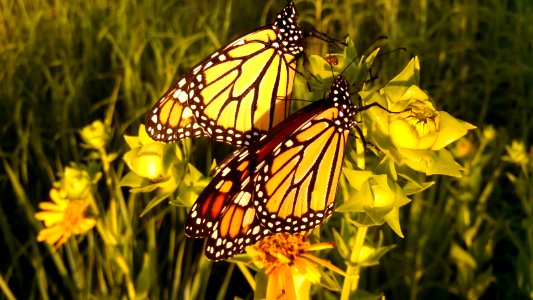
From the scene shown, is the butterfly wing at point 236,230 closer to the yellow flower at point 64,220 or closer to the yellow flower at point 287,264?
the yellow flower at point 287,264

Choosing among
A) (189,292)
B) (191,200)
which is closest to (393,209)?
Result: (191,200)

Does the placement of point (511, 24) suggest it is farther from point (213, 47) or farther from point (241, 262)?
point (241, 262)

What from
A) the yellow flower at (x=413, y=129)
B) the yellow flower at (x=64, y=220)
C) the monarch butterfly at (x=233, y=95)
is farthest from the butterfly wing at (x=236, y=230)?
the yellow flower at (x=64, y=220)

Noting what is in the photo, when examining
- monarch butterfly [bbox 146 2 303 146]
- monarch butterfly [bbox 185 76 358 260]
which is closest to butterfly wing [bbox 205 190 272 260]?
monarch butterfly [bbox 185 76 358 260]

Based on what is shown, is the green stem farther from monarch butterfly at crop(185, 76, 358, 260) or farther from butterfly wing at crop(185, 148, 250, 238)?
butterfly wing at crop(185, 148, 250, 238)

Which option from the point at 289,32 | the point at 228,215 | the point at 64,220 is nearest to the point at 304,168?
the point at 228,215

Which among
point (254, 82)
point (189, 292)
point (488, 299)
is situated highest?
point (254, 82)

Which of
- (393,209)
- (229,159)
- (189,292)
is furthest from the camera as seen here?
(189,292)
